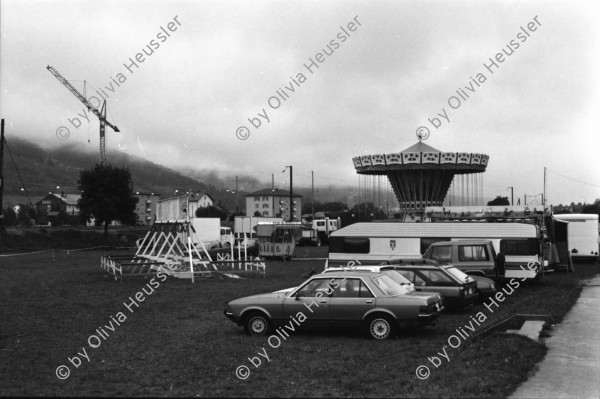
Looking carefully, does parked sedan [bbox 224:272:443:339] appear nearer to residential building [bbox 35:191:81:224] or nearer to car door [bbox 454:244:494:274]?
car door [bbox 454:244:494:274]

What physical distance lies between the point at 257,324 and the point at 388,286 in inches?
113

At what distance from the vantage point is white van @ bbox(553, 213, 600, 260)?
3881cm

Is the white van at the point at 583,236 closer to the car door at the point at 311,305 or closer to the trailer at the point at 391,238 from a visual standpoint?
the trailer at the point at 391,238

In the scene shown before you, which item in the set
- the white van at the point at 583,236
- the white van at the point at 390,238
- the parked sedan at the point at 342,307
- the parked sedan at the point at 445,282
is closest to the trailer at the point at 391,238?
the white van at the point at 390,238

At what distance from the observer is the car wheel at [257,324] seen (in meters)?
13.2

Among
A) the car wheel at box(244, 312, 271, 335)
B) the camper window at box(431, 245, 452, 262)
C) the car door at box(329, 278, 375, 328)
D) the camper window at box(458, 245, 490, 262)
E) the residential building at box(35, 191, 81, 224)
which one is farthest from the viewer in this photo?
the residential building at box(35, 191, 81, 224)

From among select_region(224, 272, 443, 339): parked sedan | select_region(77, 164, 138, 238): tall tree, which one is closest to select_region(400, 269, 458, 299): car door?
select_region(224, 272, 443, 339): parked sedan

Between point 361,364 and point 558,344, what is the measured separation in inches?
151

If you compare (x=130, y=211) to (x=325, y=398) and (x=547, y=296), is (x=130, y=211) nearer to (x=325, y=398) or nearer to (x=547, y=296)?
(x=547, y=296)

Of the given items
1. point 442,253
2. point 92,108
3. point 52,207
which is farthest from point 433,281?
point 52,207

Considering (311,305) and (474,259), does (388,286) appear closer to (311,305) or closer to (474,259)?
(311,305)

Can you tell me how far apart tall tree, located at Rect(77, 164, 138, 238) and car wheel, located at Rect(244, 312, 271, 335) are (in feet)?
190

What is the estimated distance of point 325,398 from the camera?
810cm

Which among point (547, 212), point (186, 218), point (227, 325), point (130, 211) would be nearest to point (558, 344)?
point (227, 325)
